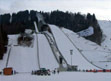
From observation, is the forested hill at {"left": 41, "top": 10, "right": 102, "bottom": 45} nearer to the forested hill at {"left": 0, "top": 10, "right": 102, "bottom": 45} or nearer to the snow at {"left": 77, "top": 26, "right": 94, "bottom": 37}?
the forested hill at {"left": 0, "top": 10, "right": 102, "bottom": 45}

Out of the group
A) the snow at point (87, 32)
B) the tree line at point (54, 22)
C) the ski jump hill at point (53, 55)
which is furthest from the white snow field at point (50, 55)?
the tree line at point (54, 22)

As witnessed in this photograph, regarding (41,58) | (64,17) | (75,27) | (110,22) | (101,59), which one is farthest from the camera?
(110,22)

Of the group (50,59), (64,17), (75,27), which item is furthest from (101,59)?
(64,17)

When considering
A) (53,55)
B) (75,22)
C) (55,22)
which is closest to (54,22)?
(55,22)

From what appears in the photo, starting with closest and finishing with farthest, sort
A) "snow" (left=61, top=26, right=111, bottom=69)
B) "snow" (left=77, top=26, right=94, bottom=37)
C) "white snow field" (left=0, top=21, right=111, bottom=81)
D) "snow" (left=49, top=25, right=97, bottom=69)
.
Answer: "white snow field" (left=0, top=21, right=111, bottom=81)
"snow" (left=49, top=25, right=97, bottom=69)
"snow" (left=61, top=26, right=111, bottom=69)
"snow" (left=77, top=26, right=94, bottom=37)

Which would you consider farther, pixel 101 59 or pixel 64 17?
pixel 64 17

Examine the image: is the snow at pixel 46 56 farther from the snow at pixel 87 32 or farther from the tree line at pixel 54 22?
the snow at pixel 87 32

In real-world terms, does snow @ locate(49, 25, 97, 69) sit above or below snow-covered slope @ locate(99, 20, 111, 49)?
below

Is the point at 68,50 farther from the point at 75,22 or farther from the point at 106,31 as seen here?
the point at 106,31

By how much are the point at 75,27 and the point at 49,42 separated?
3611cm

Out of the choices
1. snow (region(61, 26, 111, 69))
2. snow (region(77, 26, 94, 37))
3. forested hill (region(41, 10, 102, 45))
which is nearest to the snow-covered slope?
forested hill (region(41, 10, 102, 45))

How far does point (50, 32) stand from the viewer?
71375 millimetres

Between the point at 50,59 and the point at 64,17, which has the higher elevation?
the point at 64,17

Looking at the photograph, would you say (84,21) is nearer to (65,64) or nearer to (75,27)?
(75,27)
